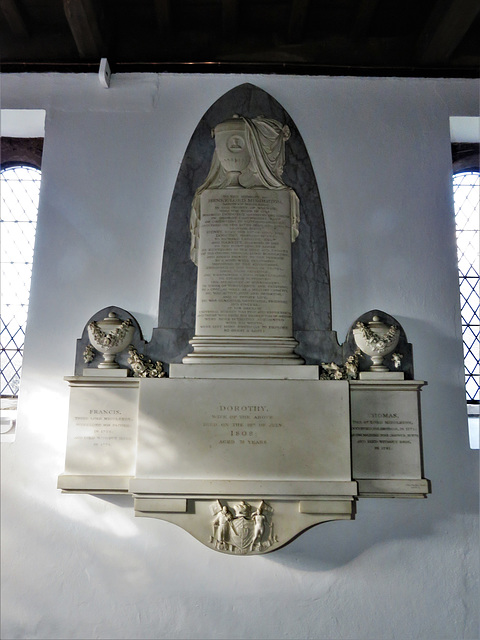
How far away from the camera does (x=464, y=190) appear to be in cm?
417

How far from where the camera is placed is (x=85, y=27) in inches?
149

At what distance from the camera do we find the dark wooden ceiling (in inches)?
155

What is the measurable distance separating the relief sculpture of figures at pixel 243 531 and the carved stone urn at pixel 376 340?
43.0 inches

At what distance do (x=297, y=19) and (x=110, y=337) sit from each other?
2.48 metres

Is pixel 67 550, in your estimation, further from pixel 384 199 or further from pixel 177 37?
pixel 177 37

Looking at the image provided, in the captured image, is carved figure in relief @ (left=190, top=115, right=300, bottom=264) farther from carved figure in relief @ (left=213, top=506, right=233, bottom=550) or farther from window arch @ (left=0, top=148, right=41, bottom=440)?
carved figure in relief @ (left=213, top=506, right=233, bottom=550)

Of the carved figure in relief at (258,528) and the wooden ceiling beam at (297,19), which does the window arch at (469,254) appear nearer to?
the wooden ceiling beam at (297,19)

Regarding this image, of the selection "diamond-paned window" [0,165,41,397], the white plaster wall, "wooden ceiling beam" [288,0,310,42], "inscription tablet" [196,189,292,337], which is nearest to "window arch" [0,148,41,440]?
"diamond-paned window" [0,165,41,397]

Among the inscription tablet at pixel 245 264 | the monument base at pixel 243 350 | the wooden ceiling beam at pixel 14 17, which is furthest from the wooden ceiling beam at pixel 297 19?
the monument base at pixel 243 350

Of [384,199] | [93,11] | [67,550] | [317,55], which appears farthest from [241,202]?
[67,550]

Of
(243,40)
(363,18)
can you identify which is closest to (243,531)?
(243,40)

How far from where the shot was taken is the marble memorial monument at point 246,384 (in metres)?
3.22

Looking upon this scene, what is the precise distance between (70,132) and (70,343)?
58.3 inches

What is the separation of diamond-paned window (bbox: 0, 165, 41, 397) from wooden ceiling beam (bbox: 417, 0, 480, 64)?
2931mm
